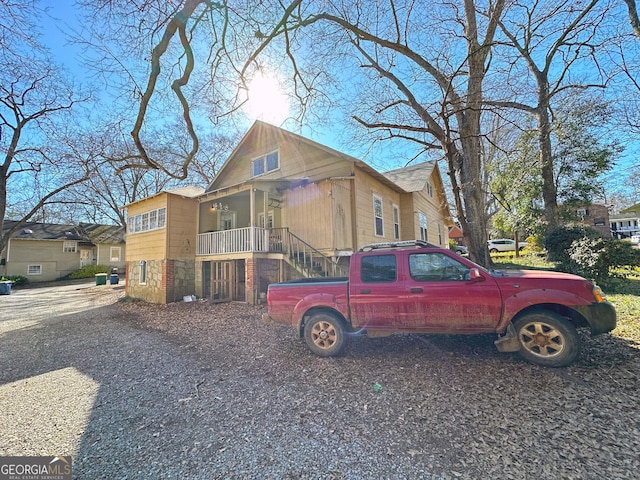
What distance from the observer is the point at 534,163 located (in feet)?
41.3

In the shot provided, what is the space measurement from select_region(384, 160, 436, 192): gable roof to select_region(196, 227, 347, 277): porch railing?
7688 millimetres

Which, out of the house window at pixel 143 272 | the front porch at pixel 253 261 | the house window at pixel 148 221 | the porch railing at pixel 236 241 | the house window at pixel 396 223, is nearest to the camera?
the front porch at pixel 253 261

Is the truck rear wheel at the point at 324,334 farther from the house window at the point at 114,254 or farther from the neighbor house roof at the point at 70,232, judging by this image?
the house window at the point at 114,254

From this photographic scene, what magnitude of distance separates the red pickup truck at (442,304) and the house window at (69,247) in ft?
110

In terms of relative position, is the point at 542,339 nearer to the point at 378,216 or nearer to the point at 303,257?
the point at 303,257

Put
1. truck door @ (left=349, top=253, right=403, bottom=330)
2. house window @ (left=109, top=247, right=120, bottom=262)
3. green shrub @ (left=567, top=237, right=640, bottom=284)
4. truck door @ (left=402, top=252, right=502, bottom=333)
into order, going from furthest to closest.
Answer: house window @ (left=109, top=247, right=120, bottom=262) < green shrub @ (left=567, top=237, right=640, bottom=284) < truck door @ (left=349, top=253, right=403, bottom=330) < truck door @ (left=402, top=252, right=502, bottom=333)

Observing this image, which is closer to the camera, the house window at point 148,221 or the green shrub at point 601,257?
the green shrub at point 601,257

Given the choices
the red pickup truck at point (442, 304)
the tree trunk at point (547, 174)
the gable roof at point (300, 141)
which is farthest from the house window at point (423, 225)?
the red pickup truck at point (442, 304)

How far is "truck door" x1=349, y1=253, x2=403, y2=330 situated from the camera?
182 inches

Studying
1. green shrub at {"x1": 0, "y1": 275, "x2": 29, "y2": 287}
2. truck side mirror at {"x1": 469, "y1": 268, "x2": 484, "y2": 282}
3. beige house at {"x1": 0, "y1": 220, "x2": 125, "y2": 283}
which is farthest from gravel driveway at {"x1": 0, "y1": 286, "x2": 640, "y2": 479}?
beige house at {"x1": 0, "y1": 220, "x2": 125, "y2": 283}

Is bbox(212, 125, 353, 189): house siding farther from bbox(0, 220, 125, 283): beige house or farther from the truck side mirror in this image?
bbox(0, 220, 125, 283): beige house

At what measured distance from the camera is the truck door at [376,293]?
15.2ft

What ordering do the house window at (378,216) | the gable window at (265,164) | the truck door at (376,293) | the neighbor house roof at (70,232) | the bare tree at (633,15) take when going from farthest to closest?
the neighbor house roof at (70,232) → the gable window at (265,164) → the house window at (378,216) → the bare tree at (633,15) → the truck door at (376,293)

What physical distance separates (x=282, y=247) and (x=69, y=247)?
29775 mm
